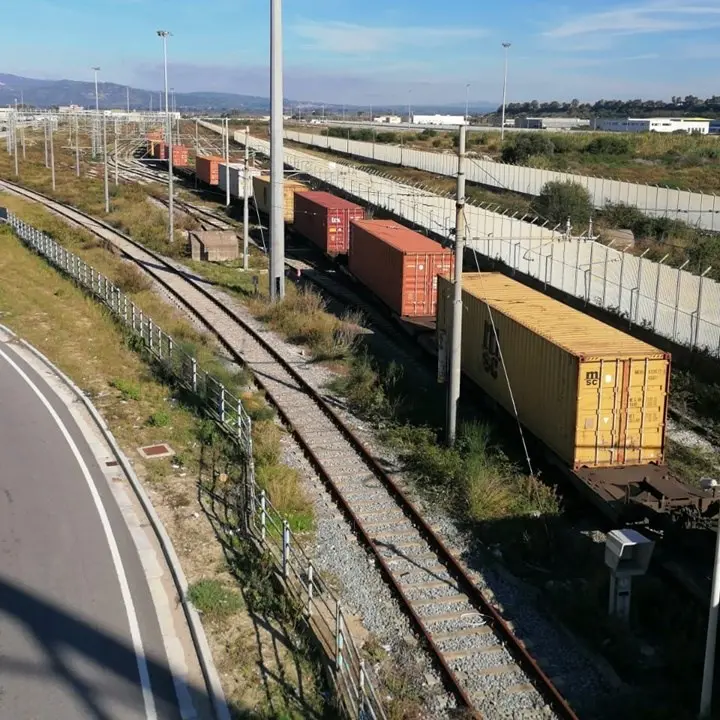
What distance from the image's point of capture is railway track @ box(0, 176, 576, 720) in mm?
10648

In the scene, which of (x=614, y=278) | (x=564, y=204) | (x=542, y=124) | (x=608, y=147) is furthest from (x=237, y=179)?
(x=542, y=124)

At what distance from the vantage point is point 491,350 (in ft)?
64.2

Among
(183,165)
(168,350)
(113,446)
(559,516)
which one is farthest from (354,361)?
(183,165)

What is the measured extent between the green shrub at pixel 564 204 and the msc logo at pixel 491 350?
3119cm

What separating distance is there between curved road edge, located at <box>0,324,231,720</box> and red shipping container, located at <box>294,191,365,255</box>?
19.3 metres

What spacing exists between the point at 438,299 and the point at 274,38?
13084 millimetres

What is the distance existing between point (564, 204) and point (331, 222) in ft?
55.8

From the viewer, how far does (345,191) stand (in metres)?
58.7

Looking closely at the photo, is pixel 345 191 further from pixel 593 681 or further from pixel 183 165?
pixel 593 681

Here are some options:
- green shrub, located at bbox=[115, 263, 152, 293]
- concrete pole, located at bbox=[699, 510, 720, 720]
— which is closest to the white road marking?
concrete pole, located at bbox=[699, 510, 720, 720]

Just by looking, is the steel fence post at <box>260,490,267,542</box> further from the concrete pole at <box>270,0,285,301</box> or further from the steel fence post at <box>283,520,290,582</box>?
the concrete pole at <box>270,0,285,301</box>

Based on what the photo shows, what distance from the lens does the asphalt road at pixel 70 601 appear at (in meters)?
9.67

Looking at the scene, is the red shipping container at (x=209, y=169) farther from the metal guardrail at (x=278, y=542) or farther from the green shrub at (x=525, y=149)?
the metal guardrail at (x=278, y=542)

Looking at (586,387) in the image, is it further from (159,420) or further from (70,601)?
(159,420)
